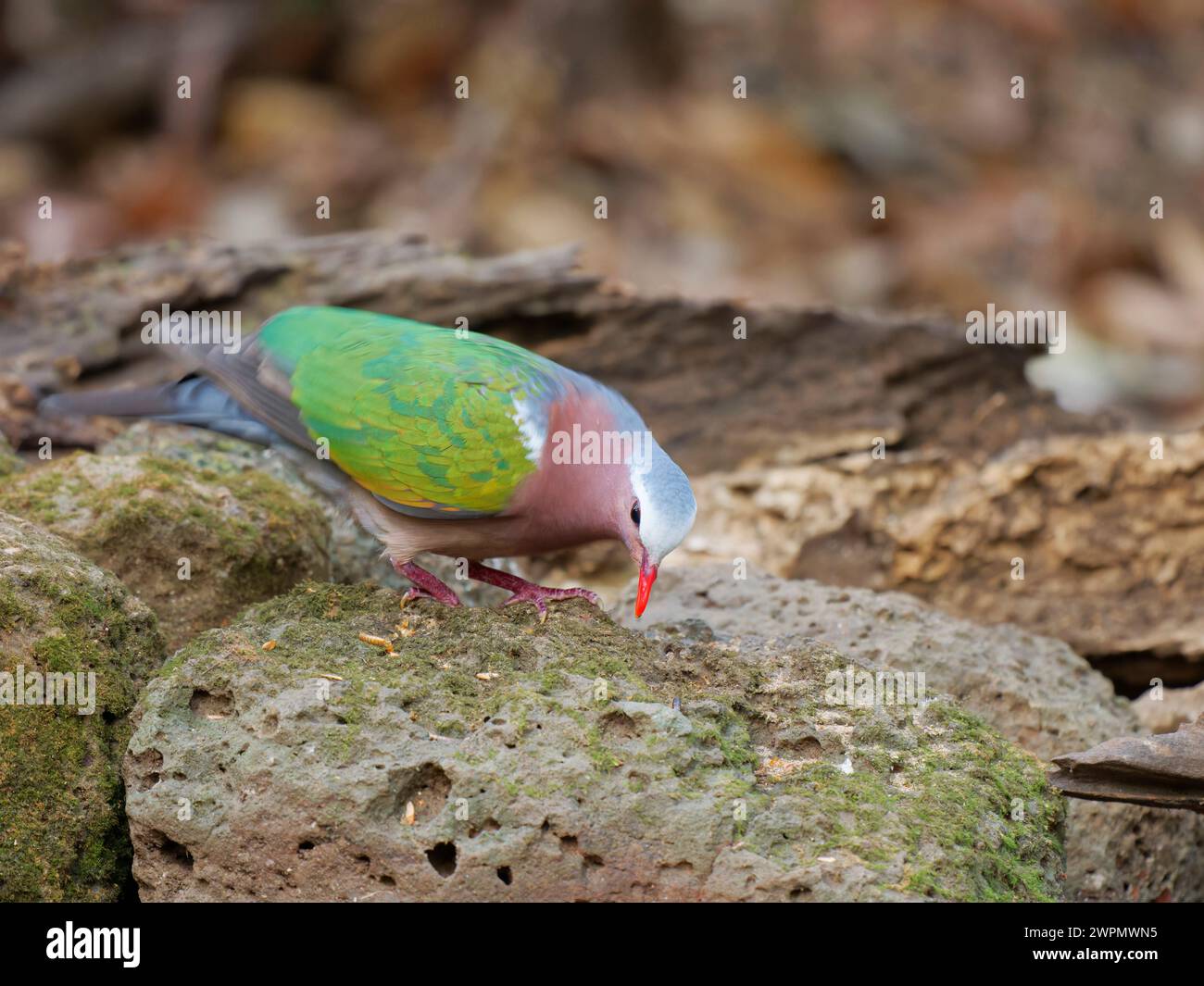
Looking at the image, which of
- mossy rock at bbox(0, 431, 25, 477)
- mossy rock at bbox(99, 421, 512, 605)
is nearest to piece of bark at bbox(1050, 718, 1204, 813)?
mossy rock at bbox(99, 421, 512, 605)

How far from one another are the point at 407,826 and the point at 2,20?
14963 mm

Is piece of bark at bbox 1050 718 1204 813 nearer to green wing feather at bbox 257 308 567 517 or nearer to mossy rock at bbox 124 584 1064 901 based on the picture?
mossy rock at bbox 124 584 1064 901

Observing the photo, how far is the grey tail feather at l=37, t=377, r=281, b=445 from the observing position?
634cm

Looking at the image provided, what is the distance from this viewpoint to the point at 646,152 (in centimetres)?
1667

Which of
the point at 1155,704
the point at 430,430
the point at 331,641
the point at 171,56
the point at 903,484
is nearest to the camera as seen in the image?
the point at 331,641

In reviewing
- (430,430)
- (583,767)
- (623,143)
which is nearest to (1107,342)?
(623,143)

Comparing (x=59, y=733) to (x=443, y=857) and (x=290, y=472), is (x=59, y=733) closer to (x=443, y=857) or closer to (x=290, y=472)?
(x=443, y=857)

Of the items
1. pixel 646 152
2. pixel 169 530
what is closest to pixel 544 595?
pixel 169 530

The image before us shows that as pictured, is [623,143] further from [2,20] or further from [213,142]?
[2,20]

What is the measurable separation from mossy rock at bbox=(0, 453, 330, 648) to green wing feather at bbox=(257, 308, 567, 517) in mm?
464

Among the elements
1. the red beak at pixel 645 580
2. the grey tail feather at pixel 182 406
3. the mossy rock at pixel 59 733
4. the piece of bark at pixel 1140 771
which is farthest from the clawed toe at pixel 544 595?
the piece of bark at pixel 1140 771

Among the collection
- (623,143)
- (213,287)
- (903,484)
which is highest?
(623,143)

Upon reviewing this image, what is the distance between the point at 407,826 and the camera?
170 inches
